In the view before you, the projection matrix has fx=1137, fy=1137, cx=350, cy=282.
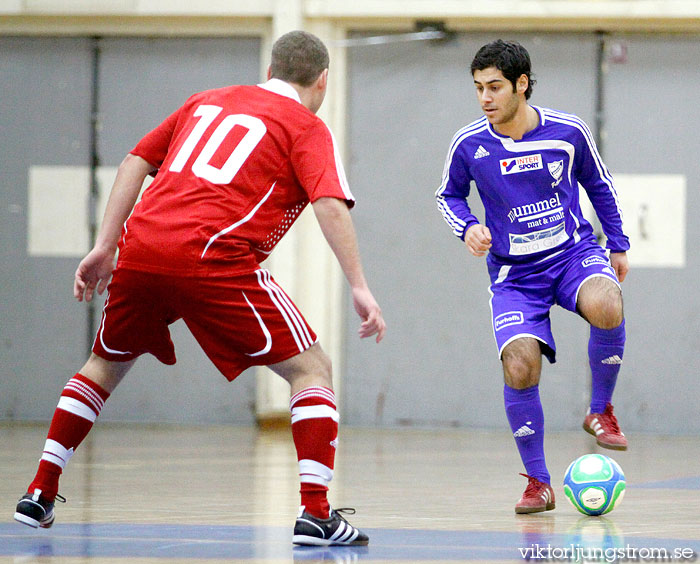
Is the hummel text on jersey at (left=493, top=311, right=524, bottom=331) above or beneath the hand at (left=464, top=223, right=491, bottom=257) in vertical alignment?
beneath

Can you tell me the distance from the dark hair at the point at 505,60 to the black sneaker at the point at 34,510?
2.59 metres

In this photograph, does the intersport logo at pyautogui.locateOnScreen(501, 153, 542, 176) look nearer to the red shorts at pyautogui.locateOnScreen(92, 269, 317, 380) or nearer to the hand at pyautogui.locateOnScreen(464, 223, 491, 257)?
the hand at pyautogui.locateOnScreen(464, 223, 491, 257)

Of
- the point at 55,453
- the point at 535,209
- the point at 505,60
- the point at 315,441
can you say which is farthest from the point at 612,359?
the point at 55,453

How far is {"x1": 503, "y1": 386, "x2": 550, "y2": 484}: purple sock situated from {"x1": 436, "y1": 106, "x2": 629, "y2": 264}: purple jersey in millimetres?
624

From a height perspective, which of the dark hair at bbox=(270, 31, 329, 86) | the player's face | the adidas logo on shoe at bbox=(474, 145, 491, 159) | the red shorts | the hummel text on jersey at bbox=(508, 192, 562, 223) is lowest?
the red shorts

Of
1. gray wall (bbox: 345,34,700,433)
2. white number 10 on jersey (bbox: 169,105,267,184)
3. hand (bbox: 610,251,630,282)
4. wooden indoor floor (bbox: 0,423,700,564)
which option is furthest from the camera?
gray wall (bbox: 345,34,700,433)

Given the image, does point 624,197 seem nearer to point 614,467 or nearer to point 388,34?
point 388,34

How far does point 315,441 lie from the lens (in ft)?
12.3

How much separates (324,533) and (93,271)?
1217mm

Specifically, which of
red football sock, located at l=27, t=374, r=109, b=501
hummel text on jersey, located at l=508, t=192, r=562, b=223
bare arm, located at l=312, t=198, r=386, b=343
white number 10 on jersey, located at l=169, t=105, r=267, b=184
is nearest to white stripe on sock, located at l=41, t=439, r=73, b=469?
red football sock, located at l=27, t=374, r=109, b=501

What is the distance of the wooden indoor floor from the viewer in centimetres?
355

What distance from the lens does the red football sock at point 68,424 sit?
154 inches

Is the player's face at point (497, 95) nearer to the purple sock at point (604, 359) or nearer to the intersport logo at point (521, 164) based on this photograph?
the intersport logo at point (521, 164)

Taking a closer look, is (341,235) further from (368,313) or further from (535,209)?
(535,209)
